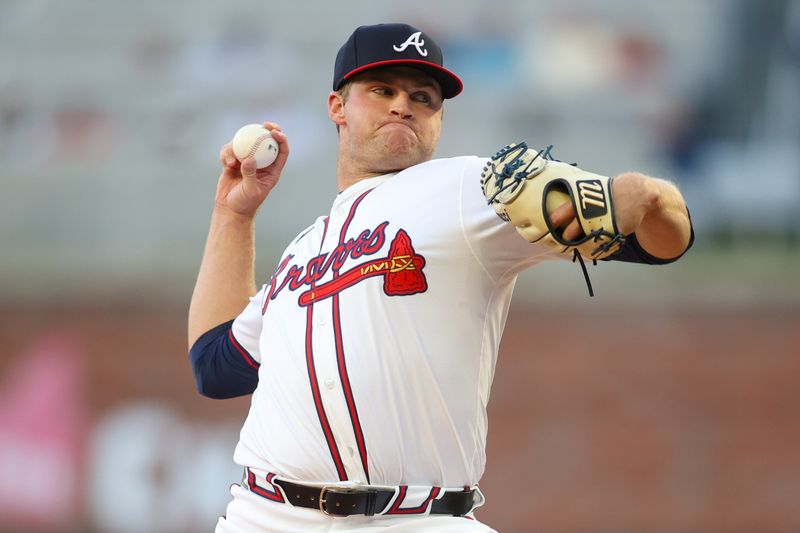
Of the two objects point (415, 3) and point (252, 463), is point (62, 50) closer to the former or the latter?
point (415, 3)

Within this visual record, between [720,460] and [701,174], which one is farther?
[701,174]

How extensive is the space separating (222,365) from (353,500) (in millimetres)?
908

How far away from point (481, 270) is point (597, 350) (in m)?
5.99

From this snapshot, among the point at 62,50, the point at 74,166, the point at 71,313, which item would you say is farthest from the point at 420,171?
the point at 62,50

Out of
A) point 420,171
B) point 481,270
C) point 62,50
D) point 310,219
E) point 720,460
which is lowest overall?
point 720,460

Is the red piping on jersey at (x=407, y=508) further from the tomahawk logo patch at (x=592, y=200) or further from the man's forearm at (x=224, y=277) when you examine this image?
the man's forearm at (x=224, y=277)

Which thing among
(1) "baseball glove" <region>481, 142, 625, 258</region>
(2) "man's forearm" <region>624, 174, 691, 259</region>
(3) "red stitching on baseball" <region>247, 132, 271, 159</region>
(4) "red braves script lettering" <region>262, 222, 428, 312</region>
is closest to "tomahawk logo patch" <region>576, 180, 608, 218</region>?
(1) "baseball glove" <region>481, 142, 625, 258</region>

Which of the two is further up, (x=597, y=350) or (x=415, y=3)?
(x=415, y=3)

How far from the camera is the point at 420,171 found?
10.5 feet

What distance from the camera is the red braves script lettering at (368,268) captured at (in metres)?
2.98

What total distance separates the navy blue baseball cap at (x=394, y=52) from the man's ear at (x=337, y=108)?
122mm

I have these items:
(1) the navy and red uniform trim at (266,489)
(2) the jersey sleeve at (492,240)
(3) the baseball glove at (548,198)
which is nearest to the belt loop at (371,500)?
(1) the navy and red uniform trim at (266,489)

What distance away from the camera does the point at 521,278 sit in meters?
8.90

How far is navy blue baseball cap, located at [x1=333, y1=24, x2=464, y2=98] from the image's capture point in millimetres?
3297
